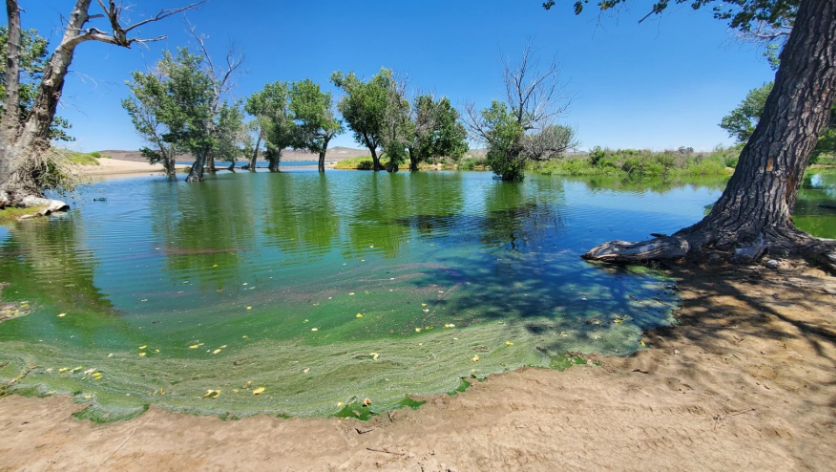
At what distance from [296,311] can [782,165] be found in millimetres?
8595

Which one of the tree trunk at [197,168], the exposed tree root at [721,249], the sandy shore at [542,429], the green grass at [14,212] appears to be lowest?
the sandy shore at [542,429]

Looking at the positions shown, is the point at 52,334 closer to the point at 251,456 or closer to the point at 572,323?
the point at 251,456

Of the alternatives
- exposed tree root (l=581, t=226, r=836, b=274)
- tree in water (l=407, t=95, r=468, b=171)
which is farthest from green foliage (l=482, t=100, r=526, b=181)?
exposed tree root (l=581, t=226, r=836, b=274)

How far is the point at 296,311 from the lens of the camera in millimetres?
4824

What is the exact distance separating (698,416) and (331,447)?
2.67 m

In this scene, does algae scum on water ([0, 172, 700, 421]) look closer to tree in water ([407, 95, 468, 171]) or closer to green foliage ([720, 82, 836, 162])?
green foliage ([720, 82, 836, 162])

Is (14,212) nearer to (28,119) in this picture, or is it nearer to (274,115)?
(28,119)

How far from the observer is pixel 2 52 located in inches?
513

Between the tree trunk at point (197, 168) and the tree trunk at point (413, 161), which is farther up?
the tree trunk at point (413, 161)

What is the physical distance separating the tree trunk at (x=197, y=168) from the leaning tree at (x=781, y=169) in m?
31.3

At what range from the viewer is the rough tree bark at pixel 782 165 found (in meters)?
5.89

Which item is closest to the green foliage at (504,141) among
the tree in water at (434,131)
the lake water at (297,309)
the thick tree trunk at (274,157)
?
the tree in water at (434,131)

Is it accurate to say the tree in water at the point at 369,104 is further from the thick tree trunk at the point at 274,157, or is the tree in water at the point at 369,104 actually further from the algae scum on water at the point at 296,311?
the algae scum on water at the point at 296,311

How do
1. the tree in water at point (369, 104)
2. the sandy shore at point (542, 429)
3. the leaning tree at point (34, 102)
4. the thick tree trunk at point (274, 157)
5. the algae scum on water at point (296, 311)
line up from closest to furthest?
the sandy shore at point (542, 429)
the algae scum on water at point (296, 311)
the leaning tree at point (34, 102)
the tree in water at point (369, 104)
the thick tree trunk at point (274, 157)
